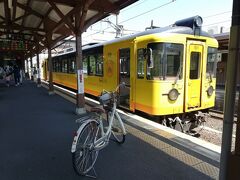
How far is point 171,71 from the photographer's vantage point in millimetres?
5191

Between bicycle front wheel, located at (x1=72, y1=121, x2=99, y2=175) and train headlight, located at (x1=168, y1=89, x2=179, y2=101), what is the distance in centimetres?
260

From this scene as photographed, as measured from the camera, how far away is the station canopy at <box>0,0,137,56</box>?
5746mm

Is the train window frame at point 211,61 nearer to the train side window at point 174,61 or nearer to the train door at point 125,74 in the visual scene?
the train side window at point 174,61

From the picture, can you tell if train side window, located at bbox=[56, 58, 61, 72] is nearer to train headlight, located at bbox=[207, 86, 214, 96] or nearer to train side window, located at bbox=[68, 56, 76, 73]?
train side window, located at bbox=[68, 56, 76, 73]

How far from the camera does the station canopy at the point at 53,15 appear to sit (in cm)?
575

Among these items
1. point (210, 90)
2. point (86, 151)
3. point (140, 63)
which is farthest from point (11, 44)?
point (86, 151)

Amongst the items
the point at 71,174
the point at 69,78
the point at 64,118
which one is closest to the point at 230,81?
the point at 71,174

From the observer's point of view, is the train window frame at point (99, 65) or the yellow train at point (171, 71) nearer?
the yellow train at point (171, 71)

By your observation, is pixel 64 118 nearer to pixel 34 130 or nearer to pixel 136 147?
pixel 34 130

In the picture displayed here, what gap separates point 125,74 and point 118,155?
3.59 metres

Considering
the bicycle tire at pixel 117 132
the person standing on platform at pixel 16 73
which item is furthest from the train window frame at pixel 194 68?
the person standing on platform at pixel 16 73

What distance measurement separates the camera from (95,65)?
27.5 feet

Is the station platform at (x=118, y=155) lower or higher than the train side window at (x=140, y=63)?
lower

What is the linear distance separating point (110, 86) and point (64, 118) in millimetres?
2213
